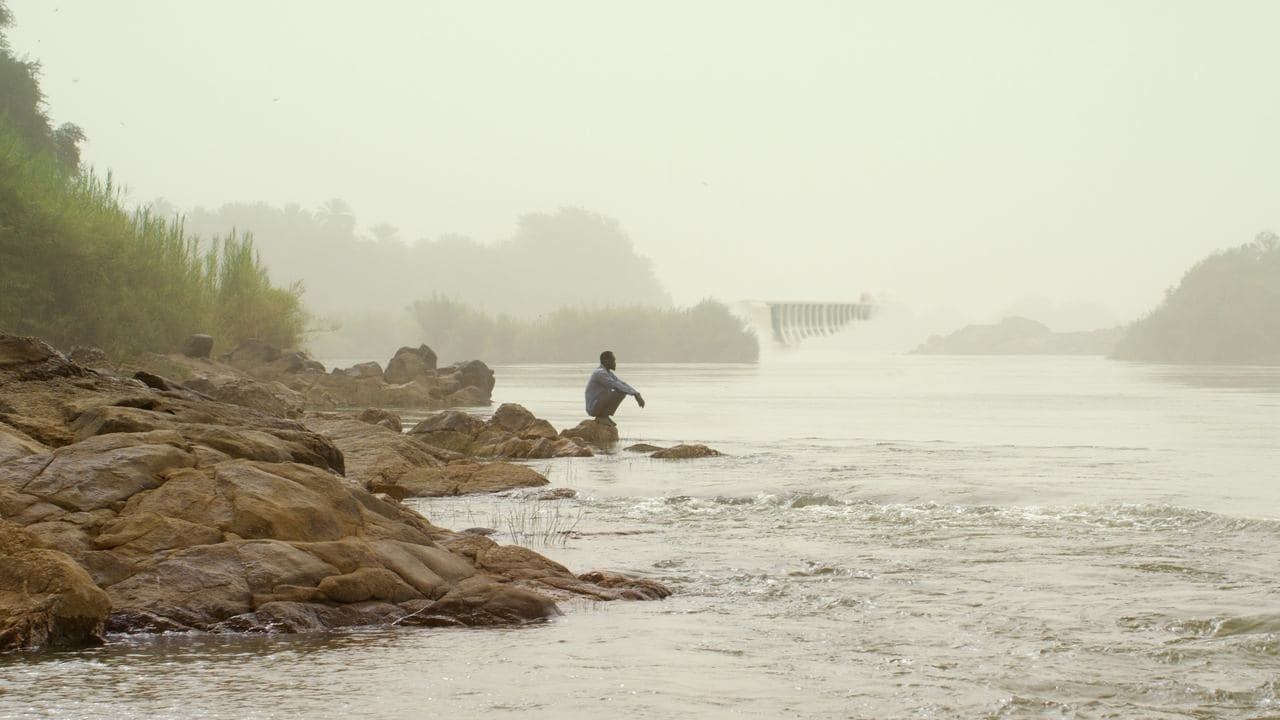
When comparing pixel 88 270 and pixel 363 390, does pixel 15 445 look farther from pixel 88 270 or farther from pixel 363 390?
pixel 363 390

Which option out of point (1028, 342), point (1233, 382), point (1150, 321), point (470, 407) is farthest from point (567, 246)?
point (470, 407)

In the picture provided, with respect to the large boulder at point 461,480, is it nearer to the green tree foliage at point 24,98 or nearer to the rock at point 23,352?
the rock at point 23,352

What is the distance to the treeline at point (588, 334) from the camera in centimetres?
7931

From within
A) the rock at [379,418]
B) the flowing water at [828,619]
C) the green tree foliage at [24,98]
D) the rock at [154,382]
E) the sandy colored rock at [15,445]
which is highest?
Result: the green tree foliage at [24,98]

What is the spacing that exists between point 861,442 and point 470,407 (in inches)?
523

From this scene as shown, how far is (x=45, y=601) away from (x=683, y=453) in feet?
41.0

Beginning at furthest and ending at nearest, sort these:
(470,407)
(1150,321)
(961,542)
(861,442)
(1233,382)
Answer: (1150,321)
(1233,382)
(470,407)
(861,442)
(961,542)

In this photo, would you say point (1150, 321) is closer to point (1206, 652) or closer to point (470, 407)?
point (470, 407)

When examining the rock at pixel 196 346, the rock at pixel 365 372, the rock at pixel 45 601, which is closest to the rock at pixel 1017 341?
the rock at pixel 365 372

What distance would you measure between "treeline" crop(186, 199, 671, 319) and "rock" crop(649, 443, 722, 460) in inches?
4245

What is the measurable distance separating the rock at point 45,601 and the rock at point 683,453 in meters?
12.0

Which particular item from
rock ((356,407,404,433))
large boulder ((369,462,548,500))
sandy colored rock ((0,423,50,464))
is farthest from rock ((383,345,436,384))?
sandy colored rock ((0,423,50,464))

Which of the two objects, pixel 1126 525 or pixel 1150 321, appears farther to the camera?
pixel 1150 321

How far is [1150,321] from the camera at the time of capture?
319ft
